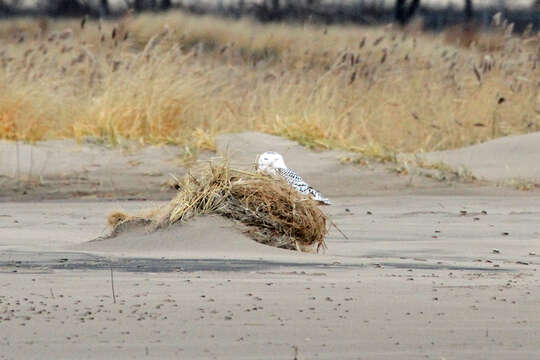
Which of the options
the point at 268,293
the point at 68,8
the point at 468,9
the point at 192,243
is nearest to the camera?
the point at 268,293

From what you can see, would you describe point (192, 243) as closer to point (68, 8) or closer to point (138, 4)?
point (68, 8)

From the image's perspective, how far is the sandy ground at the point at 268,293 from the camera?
459 centimetres

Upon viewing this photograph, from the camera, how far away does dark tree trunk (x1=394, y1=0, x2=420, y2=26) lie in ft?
130

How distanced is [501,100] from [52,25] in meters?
17.6

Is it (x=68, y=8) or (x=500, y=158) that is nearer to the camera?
(x=500, y=158)

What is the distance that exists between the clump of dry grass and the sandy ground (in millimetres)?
96

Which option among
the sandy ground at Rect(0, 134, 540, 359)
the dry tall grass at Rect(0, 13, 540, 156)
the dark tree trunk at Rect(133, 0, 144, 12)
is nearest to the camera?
the sandy ground at Rect(0, 134, 540, 359)

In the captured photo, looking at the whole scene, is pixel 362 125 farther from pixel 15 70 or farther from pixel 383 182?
pixel 15 70

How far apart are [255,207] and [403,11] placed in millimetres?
34497

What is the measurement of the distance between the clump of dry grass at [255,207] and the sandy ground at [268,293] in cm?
10

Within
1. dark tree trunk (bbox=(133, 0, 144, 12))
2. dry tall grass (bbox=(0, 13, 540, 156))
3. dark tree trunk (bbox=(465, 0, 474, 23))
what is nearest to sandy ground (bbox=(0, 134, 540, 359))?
dry tall grass (bbox=(0, 13, 540, 156))

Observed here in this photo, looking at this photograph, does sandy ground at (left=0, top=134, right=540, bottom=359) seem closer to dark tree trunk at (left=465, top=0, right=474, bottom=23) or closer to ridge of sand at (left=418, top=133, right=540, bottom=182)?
ridge of sand at (left=418, top=133, right=540, bottom=182)

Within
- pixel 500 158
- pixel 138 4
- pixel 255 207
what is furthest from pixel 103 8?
pixel 255 207

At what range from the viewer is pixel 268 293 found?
547cm
